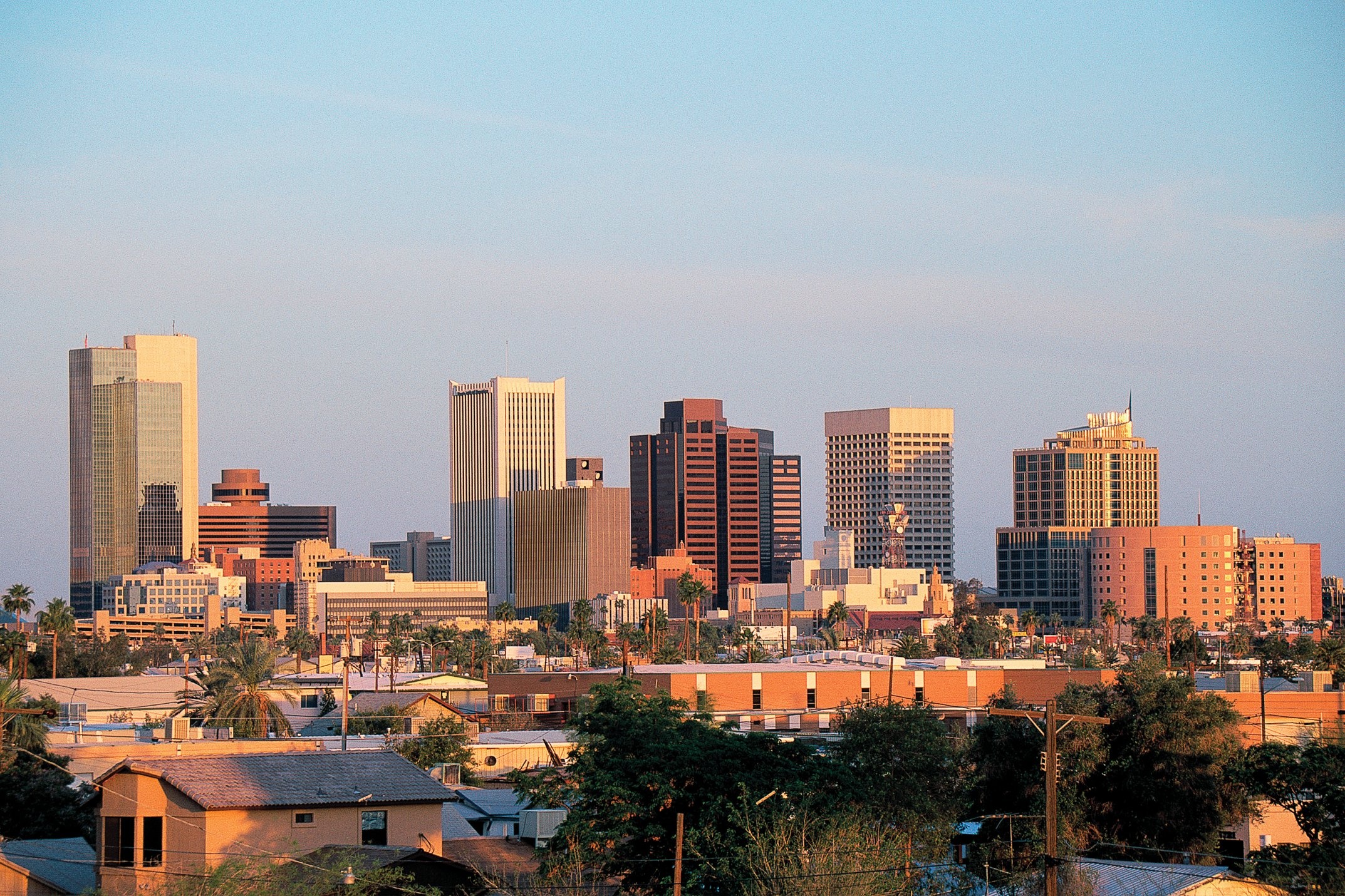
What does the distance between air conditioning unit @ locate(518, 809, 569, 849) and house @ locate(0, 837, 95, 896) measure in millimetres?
12226

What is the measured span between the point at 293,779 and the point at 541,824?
9.58 meters

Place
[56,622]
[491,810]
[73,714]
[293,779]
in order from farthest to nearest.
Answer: [56,622], [73,714], [491,810], [293,779]

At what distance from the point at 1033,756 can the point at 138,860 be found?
30.7m

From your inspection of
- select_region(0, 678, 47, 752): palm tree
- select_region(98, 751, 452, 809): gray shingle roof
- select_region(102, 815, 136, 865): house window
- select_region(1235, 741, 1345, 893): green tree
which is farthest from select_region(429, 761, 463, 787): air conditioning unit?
select_region(1235, 741, 1345, 893): green tree

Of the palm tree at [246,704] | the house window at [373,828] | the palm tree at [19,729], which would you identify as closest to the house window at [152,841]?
the house window at [373,828]

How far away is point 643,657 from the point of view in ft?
645

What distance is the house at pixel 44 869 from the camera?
46.5 meters

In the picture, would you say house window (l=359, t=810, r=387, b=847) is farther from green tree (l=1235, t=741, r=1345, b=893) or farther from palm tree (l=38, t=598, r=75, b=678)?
palm tree (l=38, t=598, r=75, b=678)

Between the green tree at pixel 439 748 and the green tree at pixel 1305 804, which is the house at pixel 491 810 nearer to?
the green tree at pixel 439 748

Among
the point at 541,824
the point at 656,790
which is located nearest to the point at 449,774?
the point at 541,824

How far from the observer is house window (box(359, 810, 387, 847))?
45.9m

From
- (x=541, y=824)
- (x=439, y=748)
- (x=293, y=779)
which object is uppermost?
(x=293, y=779)

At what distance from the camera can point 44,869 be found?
48094 mm

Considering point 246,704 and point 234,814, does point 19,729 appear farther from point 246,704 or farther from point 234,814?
point 246,704
